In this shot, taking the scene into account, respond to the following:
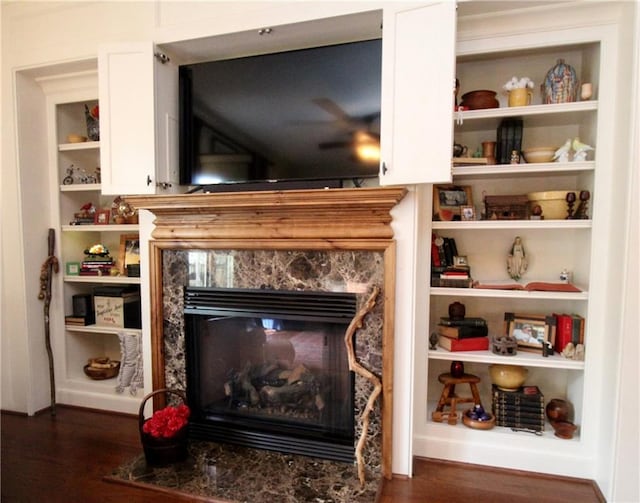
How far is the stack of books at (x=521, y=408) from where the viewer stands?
6.38ft

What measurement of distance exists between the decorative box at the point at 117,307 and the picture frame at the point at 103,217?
0.49 m

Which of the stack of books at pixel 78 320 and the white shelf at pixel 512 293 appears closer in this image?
the white shelf at pixel 512 293

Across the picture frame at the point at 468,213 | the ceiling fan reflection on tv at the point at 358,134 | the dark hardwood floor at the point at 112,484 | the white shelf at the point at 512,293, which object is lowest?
the dark hardwood floor at the point at 112,484

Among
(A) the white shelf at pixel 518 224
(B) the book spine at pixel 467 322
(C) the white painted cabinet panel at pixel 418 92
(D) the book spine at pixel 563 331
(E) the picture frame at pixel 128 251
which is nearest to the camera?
(C) the white painted cabinet panel at pixel 418 92

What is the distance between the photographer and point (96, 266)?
263 centimetres

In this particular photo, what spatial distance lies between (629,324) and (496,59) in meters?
1.58

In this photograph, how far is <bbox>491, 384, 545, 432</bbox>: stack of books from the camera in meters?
1.94

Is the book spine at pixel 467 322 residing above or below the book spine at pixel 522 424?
above

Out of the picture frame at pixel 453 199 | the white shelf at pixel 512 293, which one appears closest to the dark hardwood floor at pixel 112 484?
the white shelf at pixel 512 293

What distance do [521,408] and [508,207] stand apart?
1119mm

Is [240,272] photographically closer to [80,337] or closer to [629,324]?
[80,337]

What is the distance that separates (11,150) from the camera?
243cm

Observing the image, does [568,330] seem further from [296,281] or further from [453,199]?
[296,281]

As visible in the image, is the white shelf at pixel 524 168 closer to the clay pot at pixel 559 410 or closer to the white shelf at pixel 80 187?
the clay pot at pixel 559 410
